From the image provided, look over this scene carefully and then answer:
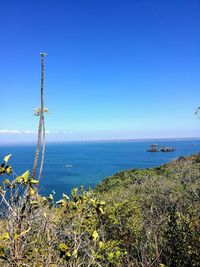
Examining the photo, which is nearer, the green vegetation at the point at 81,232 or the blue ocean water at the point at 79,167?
the green vegetation at the point at 81,232

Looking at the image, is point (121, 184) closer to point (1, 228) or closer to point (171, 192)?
point (171, 192)

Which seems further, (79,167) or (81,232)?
(79,167)

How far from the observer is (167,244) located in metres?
5.77

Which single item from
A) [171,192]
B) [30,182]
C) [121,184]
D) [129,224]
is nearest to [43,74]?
[30,182]

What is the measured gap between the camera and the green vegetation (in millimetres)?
2902

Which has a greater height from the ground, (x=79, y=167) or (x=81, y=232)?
(x=81, y=232)

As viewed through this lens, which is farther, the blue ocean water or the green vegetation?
the blue ocean water

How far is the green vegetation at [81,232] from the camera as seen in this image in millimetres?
2902

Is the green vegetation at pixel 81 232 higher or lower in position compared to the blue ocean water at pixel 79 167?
higher

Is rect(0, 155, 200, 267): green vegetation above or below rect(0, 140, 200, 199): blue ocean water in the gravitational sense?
above

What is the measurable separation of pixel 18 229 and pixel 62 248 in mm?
702

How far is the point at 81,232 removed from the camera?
→ 230 inches

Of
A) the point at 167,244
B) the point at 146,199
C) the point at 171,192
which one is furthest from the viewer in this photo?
the point at 171,192

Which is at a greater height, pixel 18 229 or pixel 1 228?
pixel 18 229
